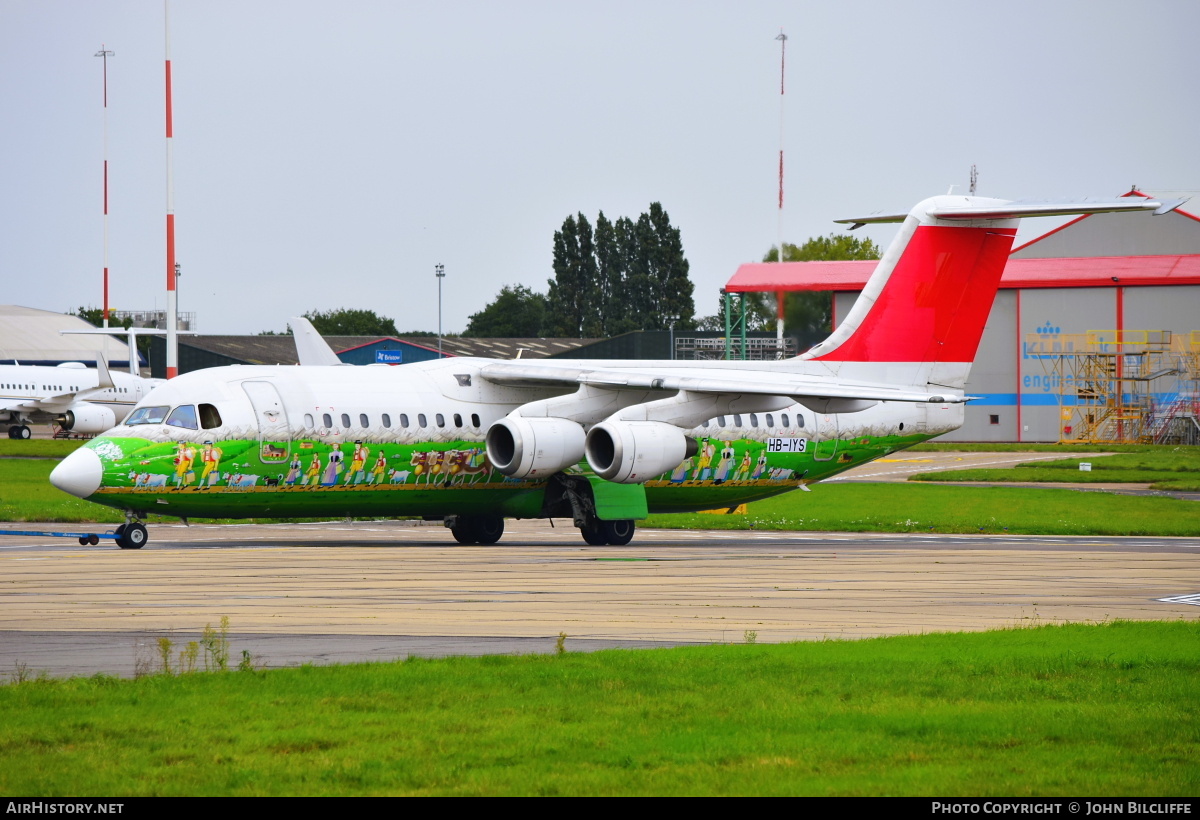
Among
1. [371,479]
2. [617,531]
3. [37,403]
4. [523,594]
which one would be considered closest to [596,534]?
[617,531]

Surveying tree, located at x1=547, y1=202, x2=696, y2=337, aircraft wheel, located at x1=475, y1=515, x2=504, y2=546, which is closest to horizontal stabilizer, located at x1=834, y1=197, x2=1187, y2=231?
aircraft wheel, located at x1=475, y1=515, x2=504, y2=546

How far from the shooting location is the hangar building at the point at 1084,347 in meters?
70.9

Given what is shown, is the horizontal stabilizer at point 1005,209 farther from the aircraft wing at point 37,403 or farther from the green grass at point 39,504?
the aircraft wing at point 37,403

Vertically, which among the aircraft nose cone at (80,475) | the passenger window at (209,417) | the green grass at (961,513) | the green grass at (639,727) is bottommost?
the green grass at (961,513)

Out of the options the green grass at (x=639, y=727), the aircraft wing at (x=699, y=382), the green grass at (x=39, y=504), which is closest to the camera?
the green grass at (x=639, y=727)

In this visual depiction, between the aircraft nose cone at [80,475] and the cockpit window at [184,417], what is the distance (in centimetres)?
152

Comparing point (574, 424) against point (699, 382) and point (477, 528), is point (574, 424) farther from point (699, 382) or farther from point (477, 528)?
point (477, 528)

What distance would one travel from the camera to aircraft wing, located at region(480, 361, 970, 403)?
2709cm

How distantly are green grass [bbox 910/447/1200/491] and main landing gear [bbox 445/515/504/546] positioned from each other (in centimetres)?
2245

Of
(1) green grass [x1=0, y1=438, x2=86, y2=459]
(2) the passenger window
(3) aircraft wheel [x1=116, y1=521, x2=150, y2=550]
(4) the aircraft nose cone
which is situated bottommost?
(1) green grass [x1=0, y1=438, x2=86, y2=459]

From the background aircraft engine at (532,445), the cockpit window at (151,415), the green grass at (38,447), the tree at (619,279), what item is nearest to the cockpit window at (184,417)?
the cockpit window at (151,415)

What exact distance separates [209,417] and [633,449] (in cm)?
732

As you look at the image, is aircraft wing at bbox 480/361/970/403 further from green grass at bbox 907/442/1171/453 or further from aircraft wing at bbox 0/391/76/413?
aircraft wing at bbox 0/391/76/413

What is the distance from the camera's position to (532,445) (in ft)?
88.4
